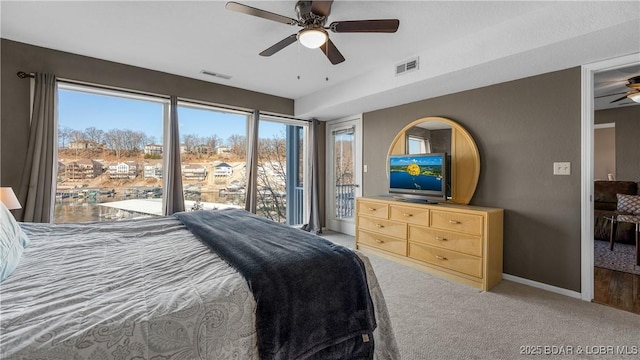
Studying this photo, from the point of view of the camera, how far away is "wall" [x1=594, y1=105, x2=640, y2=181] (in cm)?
452

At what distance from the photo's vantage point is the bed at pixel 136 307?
848 millimetres

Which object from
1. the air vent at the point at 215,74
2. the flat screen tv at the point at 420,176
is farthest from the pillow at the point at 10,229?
the flat screen tv at the point at 420,176

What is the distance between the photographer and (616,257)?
142 inches

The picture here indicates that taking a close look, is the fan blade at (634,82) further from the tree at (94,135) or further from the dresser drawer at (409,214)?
the tree at (94,135)

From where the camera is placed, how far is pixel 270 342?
1114mm

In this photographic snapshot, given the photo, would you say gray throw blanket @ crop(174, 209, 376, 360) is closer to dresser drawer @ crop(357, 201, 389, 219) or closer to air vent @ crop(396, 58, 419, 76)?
dresser drawer @ crop(357, 201, 389, 219)

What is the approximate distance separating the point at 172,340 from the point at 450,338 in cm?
186

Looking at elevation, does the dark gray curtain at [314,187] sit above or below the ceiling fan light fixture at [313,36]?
below

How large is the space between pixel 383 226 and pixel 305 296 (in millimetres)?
2678

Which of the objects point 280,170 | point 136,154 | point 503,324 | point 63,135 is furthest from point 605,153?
point 63,135

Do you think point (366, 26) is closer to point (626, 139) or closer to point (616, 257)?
point (616, 257)

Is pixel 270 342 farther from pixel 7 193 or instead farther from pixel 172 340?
pixel 7 193

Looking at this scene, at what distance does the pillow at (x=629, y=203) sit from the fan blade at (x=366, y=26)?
463cm

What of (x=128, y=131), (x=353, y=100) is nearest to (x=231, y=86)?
(x=128, y=131)
